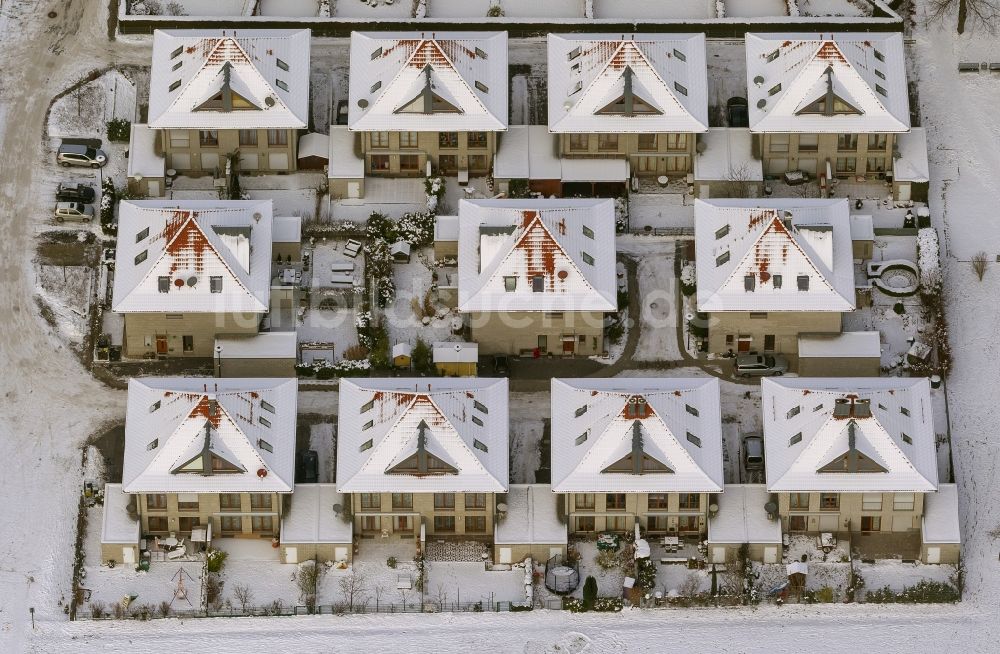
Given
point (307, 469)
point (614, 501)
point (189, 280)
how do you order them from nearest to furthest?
point (614, 501) → point (307, 469) → point (189, 280)

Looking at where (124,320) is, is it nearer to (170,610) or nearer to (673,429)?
(170,610)

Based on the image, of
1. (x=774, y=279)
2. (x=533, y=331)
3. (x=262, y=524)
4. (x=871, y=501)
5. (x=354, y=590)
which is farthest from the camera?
(x=533, y=331)

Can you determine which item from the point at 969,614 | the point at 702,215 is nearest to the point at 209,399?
the point at 702,215

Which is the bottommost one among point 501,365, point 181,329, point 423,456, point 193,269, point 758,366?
point 423,456

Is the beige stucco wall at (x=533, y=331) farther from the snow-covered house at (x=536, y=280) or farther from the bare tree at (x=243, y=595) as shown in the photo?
the bare tree at (x=243, y=595)

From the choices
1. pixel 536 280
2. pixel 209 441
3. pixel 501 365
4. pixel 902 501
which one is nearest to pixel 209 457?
pixel 209 441

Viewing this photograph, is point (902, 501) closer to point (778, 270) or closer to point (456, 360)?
point (778, 270)

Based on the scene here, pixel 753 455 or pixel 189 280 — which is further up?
pixel 189 280

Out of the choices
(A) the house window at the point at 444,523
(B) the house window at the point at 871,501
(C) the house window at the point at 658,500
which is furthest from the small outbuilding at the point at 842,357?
(A) the house window at the point at 444,523
